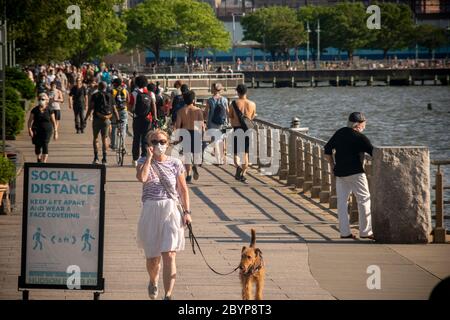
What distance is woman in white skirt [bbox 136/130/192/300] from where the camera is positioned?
11.8 meters

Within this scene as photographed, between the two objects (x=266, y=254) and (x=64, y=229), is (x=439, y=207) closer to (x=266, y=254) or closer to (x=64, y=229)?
(x=266, y=254)

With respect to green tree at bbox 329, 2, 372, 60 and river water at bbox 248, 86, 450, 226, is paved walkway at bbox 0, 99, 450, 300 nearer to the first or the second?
river water at bbox 248, 86, 450, 226

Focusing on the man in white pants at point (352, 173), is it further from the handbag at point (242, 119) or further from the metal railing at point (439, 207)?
the handbag at point (242, 119)

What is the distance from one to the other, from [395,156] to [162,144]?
4876 millimetres

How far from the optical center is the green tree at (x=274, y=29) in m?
185

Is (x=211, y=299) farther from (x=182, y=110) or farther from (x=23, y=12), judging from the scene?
(x=23, y=12)

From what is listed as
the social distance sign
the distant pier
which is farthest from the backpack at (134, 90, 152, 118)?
the distant pier

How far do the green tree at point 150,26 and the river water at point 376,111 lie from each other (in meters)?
16.6

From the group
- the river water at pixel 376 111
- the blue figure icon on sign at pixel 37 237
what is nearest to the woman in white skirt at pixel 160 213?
the blue figure icon on sign at pixel 37 237

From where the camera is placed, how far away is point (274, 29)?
7279 inches

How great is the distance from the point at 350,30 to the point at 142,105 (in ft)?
536

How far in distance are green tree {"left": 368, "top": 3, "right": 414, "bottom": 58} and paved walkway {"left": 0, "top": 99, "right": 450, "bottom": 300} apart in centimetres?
16905
